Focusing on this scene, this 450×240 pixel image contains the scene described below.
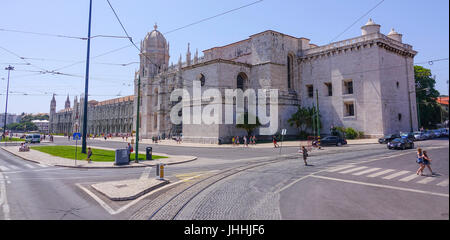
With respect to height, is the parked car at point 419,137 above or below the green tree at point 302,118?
below

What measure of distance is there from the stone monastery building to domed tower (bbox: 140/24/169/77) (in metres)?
21.6

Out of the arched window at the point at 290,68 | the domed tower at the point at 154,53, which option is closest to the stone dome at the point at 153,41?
the domed tower at the point at 154,53

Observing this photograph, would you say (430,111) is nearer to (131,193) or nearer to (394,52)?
(394,52)

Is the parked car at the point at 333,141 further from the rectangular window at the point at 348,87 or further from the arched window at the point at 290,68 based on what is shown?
the arched window at the point at 290,68

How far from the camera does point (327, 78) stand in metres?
38.3

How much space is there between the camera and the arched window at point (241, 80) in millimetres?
41219

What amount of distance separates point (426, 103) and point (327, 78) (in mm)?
21651

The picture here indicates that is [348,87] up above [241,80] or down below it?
below

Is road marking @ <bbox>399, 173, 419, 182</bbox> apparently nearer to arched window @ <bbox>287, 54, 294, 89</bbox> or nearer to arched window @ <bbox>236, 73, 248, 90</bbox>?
arched window @ <bbox>236, 73, 248, 90</bbox>

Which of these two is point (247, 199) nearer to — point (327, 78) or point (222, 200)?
point (222, 200)

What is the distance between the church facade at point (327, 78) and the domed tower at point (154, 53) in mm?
20509

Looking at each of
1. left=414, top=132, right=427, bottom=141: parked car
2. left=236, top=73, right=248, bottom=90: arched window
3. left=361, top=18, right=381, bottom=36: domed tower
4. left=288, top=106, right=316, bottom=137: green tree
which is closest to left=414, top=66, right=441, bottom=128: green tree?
left=361, top=18, right=381, bottom=36: domed tower

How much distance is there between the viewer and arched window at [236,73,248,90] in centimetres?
4122

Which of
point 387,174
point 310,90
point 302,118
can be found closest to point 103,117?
point 310,90
